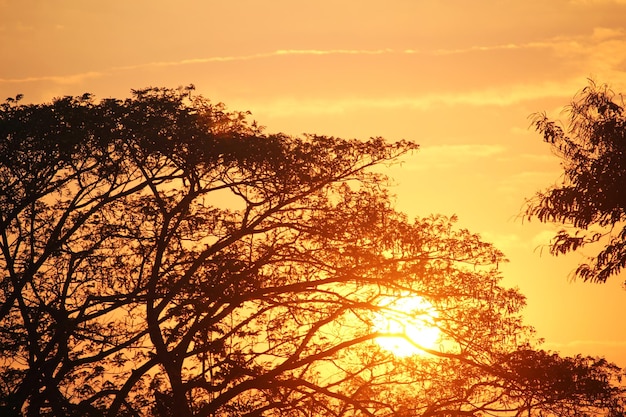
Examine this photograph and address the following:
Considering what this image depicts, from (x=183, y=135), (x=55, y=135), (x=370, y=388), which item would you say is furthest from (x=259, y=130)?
(x=370, y=388)

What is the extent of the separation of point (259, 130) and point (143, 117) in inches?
103

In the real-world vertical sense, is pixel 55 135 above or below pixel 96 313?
above

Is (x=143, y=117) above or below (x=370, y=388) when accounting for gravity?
above

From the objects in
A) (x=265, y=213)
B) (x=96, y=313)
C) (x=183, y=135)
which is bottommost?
(x=96, y=313)

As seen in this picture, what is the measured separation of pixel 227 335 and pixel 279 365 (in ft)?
4.52

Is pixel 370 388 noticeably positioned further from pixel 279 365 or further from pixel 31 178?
pixel 31 178

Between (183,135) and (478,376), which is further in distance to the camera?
(478,376)

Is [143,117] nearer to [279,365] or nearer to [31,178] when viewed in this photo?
[31,178]

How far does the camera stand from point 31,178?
21.3m

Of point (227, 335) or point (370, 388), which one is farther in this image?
point (370, 388)

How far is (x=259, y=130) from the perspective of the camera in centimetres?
2103

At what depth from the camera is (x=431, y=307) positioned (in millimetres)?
20406

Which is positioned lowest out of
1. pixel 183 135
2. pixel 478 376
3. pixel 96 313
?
pixel 478 376

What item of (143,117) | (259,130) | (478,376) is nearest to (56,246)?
(143,117)
